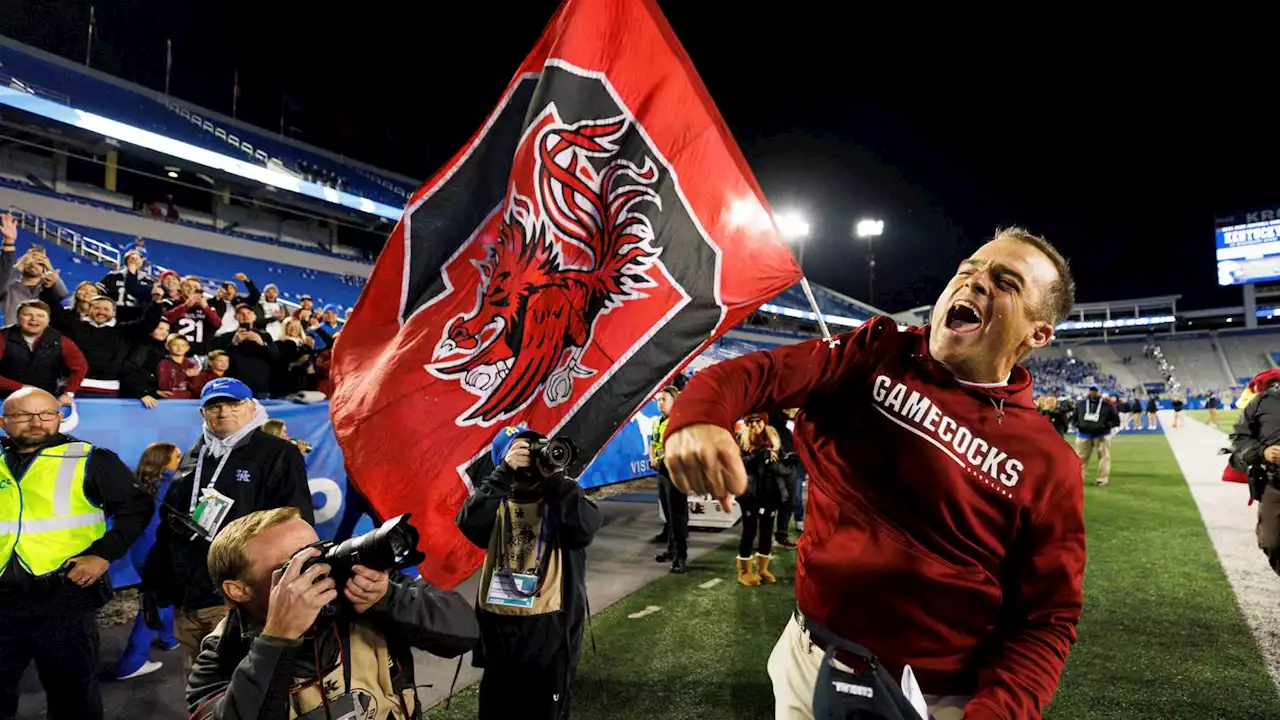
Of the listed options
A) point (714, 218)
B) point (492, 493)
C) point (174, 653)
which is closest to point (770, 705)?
point (492, 493)

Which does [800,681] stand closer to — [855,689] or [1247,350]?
[855,689]

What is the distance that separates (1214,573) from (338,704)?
334 inches

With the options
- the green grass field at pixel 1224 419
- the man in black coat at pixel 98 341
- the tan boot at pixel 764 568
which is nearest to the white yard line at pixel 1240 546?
the tan boot at pixel 764 568

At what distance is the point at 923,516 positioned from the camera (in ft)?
5.36

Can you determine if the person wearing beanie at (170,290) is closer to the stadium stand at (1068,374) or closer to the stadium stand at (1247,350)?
the stadium stand at (1068,374)

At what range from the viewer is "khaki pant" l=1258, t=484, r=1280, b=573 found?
13.9 ft

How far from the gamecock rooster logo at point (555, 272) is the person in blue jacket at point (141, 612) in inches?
98.5

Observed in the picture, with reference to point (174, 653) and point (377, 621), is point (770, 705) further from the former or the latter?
point (174, 653)

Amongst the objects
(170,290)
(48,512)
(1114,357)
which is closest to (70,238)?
(170,290)

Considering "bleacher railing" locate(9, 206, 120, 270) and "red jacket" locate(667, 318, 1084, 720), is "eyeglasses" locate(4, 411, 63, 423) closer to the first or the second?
"red jacket" locate(667, 318, 1084, 720)

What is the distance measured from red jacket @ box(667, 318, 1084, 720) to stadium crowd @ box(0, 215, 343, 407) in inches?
234

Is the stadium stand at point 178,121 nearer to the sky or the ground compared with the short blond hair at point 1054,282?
nearer to the sky

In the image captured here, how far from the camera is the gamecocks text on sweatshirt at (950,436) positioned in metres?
1.65

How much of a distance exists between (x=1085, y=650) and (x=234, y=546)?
221 inches
